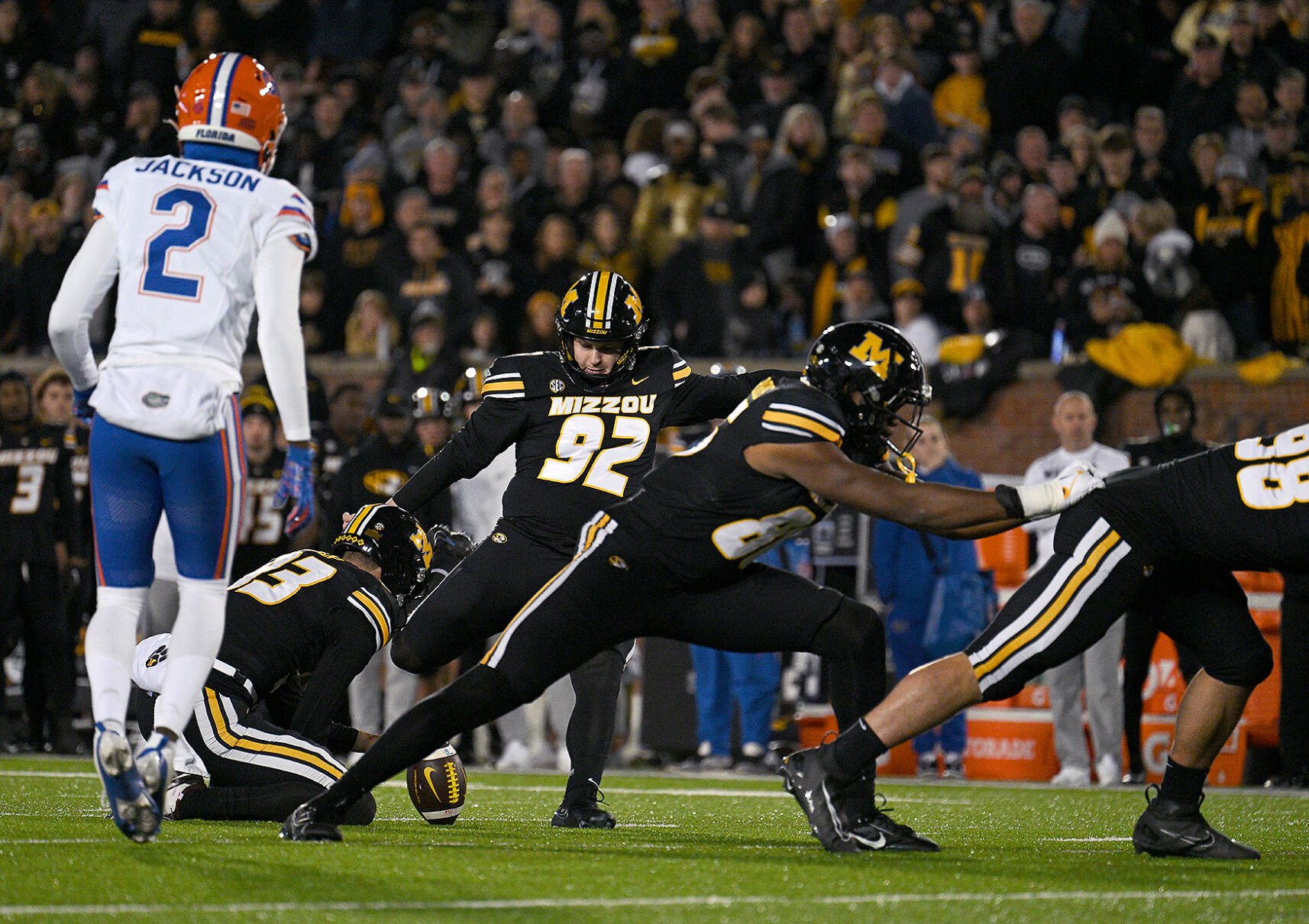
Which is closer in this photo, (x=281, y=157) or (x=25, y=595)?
(x=25, y=595)

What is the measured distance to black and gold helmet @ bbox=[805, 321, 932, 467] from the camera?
5.25m

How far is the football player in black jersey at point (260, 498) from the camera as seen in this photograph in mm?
10461

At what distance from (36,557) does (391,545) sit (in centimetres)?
489

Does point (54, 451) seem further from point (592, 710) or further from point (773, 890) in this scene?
point (773, 890)

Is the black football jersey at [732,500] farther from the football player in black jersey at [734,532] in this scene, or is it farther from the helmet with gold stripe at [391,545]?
the helmet with gold stripe at [391,545]

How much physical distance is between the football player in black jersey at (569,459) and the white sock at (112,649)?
1.31m

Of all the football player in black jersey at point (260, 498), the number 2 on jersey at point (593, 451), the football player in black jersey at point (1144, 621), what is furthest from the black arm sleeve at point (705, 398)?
the football player in black jersey at point (260, 498)

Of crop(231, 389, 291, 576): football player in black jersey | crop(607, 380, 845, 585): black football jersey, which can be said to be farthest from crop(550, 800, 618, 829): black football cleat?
crop(231, 389, 291, 576): football player in black jersey

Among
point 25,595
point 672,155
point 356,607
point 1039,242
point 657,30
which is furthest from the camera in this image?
point 657,30

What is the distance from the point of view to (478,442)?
6734 millimetres

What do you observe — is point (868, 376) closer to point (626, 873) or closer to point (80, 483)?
point (626, 873)

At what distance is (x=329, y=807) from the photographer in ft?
17.1

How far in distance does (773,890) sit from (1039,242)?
8279mm

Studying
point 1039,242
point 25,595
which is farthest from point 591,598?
point 1039,242
